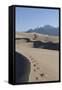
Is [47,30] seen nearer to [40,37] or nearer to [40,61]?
[40,37]

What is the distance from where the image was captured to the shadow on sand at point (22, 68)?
2.22 meters

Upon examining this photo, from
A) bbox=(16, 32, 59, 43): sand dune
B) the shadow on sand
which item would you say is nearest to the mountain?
bbox=(16, 32, 59, 43): sand dune

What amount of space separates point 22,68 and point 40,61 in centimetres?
16

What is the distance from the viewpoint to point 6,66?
2.29 meters

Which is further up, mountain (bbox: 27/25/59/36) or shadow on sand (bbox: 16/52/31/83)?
mountain (bbox: 27/25/59/36)

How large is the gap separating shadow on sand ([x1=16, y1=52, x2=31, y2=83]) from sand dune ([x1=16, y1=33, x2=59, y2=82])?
0.03 metres

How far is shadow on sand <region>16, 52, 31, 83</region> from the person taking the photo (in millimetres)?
→ 2217

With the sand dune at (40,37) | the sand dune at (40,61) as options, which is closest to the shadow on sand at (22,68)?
Result: the sand dune at (40,61)

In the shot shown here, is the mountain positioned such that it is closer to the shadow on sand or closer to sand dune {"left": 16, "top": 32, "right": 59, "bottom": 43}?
sand dune {"left": 16, "top": 32, "right": 59, "bottom": 43}
